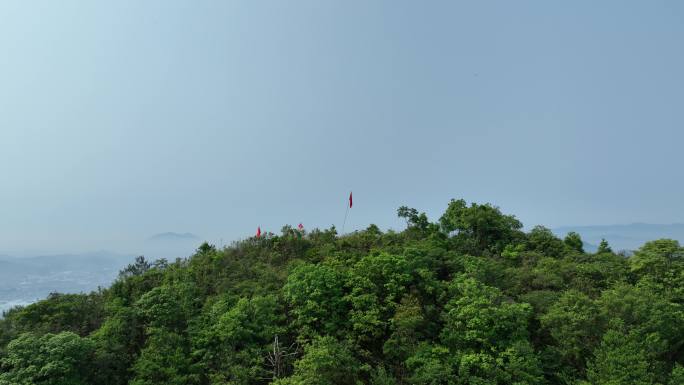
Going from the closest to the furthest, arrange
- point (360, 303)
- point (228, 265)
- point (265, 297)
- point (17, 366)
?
1. point (17, 366)
2. point (360, 303)
3. point (265, 297)
4. point (228, 265)

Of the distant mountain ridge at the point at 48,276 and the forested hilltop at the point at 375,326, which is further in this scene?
the distant mountain ridge at the point at 48,276

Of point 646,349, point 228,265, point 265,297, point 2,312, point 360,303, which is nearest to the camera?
point 646,349

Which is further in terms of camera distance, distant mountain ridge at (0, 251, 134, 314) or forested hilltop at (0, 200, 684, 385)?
distant mountain ridge at (0, 251, 134, 314)

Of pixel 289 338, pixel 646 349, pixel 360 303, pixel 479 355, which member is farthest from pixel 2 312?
pixel 646 349

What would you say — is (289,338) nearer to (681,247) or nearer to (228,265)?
(228,265)

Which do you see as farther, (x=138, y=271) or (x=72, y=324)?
(x=138, y=271)

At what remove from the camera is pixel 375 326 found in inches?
643

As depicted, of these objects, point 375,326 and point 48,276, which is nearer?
point 375,326

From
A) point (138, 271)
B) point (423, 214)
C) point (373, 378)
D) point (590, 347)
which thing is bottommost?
point (373, 378)

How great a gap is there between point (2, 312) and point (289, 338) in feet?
54.1

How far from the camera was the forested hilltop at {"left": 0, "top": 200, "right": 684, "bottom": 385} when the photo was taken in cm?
1386

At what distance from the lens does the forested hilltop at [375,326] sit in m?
13.9

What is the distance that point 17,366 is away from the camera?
14398 mm

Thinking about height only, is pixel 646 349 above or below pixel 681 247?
below
